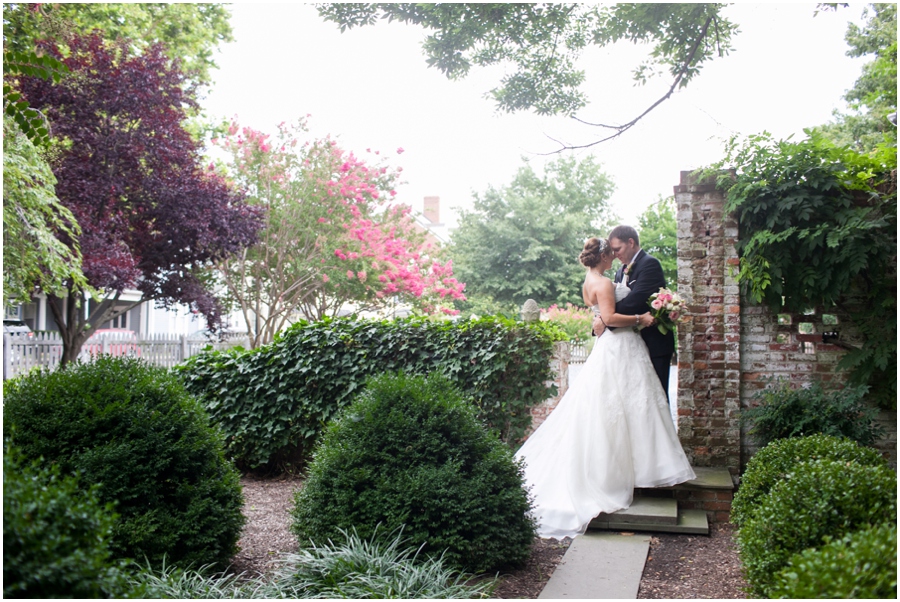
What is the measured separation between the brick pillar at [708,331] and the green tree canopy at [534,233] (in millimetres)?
24708

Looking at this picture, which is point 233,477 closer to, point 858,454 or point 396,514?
point 396,514

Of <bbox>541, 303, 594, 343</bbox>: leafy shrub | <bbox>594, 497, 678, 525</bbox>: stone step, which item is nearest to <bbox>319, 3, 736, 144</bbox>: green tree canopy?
<bbox>594, 497, 678, 525</bbox>: stone step

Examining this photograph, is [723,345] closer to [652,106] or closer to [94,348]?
[652,106]

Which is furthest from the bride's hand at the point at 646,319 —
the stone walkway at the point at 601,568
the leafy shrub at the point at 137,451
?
the leafy shrub at the point at 137,451

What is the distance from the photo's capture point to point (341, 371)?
6.46m

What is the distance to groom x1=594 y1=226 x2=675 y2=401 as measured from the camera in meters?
5.38

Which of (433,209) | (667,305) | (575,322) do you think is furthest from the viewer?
(433,209)

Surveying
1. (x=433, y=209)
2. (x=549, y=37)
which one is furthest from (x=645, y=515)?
(x=433, y=209)

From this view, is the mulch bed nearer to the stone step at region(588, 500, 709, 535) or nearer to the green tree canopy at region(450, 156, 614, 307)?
the stone step at region(588, 500, 709, 535)

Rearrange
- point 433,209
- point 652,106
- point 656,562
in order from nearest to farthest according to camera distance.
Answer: point 656,562, point 652,106, point 433,209

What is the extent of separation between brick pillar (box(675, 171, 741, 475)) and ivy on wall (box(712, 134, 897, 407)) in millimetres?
268

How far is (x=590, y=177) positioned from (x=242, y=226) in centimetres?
2595

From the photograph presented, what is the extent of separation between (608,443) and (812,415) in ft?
4.76

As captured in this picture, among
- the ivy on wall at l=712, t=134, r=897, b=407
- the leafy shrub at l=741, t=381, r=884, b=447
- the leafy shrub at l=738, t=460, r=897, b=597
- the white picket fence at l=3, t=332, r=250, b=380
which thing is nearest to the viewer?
the leafy shrub at l=738, t=460, r=897, b=597
